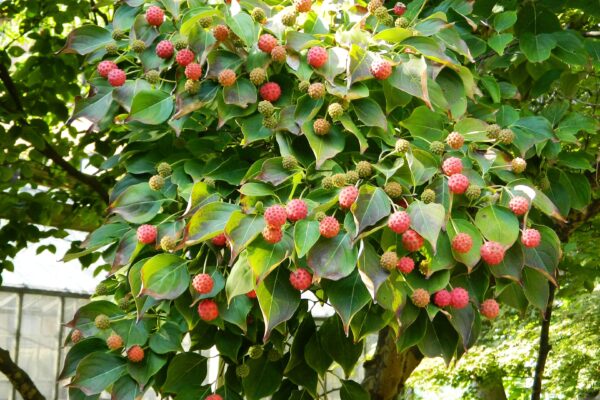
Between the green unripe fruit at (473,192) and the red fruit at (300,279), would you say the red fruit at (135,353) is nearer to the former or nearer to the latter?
the red fruit at (300,279)

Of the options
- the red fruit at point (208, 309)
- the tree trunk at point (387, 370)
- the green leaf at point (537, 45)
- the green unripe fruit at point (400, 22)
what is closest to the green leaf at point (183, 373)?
the red fruit at point (208, 309)

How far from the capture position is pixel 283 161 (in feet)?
5.98

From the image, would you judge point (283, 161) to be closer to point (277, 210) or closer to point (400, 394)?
point (277, 210)

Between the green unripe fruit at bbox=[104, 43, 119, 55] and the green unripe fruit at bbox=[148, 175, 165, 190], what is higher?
the green unripe fruit at bbox=[104, 43, 119, 55]

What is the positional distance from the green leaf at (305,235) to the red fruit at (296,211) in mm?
13

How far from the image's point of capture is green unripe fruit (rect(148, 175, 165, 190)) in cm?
202

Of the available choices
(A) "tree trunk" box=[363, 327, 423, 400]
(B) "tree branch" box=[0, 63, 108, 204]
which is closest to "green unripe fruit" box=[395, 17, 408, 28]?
(A) "tree trunk" box=[363, 327, 423, 400]

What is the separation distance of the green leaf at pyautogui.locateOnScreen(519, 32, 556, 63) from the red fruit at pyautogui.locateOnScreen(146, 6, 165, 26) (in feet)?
3.45

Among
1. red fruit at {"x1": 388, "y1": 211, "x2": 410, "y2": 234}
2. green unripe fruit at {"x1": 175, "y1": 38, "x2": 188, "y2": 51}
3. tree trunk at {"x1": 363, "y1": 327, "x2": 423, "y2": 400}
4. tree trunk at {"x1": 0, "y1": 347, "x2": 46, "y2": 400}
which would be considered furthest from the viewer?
tree trunk at {"x1": 0, "y1": 347, "x2": 46, "y2": 400}

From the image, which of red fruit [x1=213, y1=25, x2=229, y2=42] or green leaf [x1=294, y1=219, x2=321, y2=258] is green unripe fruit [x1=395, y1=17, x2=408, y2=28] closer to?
red fruit [x1=213, y1=25, x2=229, y2=42]

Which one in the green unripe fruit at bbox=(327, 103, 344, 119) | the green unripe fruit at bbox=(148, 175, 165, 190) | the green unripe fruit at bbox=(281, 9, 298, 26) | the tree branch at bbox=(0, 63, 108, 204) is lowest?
the tree branch at bbox=(0, 63, 108, 204)

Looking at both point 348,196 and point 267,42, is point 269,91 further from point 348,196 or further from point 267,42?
point 348,196

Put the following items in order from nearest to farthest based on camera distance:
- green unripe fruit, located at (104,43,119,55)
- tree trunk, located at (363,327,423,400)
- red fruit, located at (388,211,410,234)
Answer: red fruit, located at (388,211,410,234), green unripe fruit, located at (104,43,119,55), tree trunk, located at (363,327,423,400)

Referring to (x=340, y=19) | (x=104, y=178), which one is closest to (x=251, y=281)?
(x=340, y=19)
